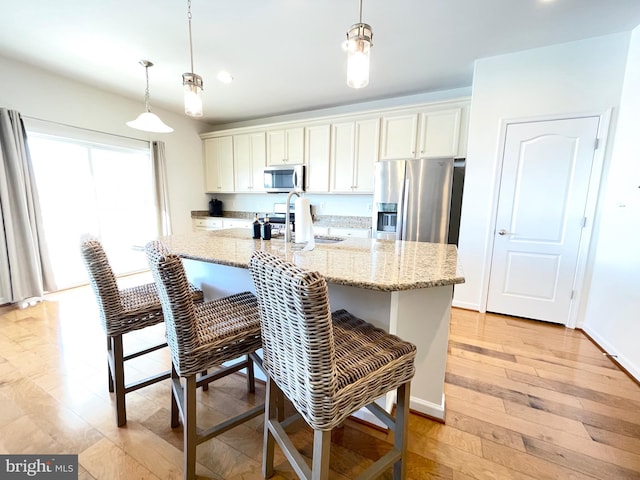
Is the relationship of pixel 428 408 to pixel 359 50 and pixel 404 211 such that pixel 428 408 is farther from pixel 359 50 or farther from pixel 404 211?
pixel 404 211

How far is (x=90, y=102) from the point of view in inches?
137

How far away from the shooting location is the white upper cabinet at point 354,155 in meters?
3.67

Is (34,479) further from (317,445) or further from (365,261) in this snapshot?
(365,261)

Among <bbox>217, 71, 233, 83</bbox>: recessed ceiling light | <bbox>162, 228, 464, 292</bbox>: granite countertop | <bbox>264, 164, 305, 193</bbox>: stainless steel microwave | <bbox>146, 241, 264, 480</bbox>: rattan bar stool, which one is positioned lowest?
<bbox>146, 241, 264, 480</bbox>: rattan bar stool

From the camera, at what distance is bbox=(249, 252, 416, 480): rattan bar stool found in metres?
0.74

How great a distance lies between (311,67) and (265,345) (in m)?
2.93

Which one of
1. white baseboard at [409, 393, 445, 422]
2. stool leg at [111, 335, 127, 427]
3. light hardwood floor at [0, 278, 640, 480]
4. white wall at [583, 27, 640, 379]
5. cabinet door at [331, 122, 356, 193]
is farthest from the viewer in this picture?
cabinet door at [331, 122, 356, 193]

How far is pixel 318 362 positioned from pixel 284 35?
2.64 m

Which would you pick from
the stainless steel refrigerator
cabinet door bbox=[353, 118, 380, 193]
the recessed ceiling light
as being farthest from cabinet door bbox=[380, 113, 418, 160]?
the recessed ceiling light

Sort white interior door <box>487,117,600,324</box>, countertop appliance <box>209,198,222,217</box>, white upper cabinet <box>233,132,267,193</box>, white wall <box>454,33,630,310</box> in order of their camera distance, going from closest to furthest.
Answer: white wall <box>454,33,630,310</box>, white interior door <box>487,117,600,324</box>, white upper cabinet <box>233,132,267,193</box>, countertop appliance <box>209,198,222,217</box>

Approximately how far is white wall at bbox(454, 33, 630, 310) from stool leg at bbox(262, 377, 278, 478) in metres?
2.59

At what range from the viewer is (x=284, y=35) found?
2.36 metres

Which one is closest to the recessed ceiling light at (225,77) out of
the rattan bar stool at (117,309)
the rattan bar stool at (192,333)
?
the rattan bar stool at (117,309)

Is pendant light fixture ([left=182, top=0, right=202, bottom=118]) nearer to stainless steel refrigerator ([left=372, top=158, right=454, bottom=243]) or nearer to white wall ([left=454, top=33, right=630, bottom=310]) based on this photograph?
stainless steel refrigerator ([left=372, top=158, right=454, bottom=243])
